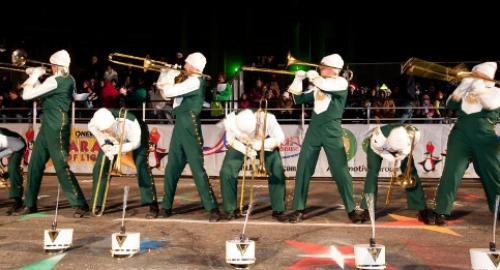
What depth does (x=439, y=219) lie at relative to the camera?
874cm

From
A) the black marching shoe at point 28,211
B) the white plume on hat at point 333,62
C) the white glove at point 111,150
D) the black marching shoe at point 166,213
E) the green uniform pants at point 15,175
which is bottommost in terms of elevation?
the black marching shoe at point 28,211

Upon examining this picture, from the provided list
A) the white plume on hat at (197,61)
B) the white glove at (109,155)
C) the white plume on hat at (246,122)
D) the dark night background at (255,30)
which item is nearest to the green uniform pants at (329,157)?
the white plume on hat at (246,122)

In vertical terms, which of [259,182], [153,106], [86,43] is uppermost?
[86,43]

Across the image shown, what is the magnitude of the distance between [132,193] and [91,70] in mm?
6915

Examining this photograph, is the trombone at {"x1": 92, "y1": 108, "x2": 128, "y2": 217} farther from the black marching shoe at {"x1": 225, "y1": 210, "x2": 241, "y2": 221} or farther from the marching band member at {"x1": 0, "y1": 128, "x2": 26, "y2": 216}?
the black marching shoe at {"x1": 225, "y1": 210, "x2": 241, "y2": 221}

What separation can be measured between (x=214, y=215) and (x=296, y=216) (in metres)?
1.12

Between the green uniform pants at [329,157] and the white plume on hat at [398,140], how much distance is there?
0.65m

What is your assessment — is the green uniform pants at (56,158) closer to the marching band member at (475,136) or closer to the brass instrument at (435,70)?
the brass instrument at (435,70)

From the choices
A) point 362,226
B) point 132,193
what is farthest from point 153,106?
point 362,226

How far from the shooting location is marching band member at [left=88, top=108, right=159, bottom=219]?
9.29m

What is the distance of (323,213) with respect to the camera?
9820 mm

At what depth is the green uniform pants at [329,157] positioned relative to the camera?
8.90 meters

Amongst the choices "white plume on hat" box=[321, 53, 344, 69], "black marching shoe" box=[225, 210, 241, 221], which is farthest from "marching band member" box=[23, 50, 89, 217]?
"white plume on hat" box=[321, 53, 344, 69]

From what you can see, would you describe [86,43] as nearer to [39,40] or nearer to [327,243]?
[39,40]
